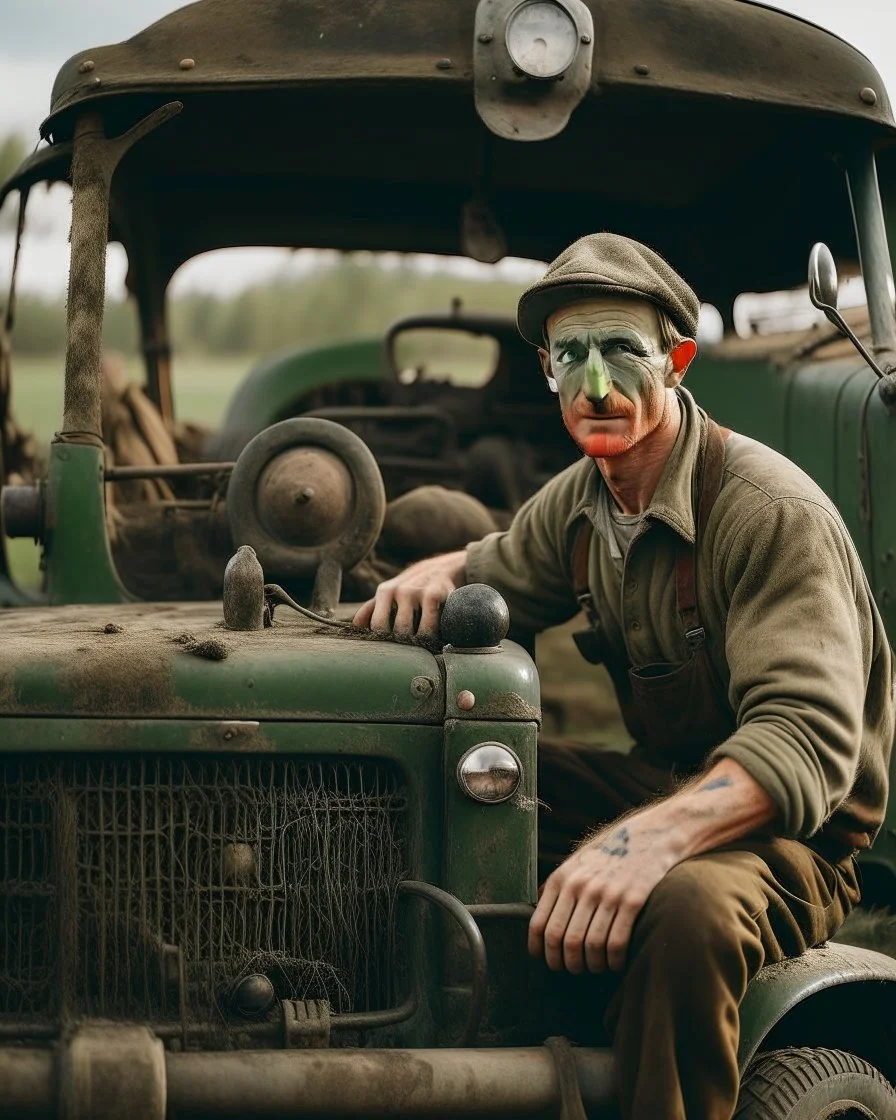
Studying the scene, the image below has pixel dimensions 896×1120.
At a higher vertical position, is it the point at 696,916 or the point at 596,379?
the point at 596,379

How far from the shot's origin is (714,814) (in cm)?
281

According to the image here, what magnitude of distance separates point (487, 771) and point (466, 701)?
125mm

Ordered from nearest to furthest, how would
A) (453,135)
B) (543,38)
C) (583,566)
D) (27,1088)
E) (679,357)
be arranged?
(27,1088) < (679,357) < (583,566) < (543,38) < (453,135)

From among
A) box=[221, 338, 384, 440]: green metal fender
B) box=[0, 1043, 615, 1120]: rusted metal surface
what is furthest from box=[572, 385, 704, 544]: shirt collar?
box=[221, 338, 384, 440]: green metal fender

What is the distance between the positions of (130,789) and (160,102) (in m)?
1.84

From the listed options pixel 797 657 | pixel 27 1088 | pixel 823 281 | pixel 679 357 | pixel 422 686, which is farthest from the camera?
pixel 823 281

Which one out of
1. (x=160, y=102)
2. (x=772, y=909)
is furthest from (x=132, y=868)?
(x=160, y=102)

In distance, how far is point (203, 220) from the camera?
5242 millimetres

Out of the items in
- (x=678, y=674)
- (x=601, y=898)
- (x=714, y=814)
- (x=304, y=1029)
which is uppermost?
(x=678, y=674)

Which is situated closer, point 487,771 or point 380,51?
point 487,771

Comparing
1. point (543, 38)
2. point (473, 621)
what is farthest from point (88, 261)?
point (473, 621)

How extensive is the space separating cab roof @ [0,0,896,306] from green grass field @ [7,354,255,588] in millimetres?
617

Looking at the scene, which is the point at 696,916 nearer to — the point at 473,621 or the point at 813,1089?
the point at 813,1089

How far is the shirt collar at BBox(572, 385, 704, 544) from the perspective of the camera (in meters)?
3.23
